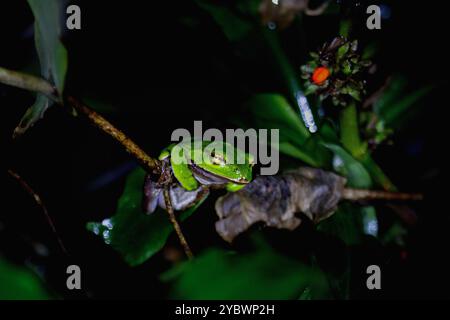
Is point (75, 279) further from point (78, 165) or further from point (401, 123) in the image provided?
point (401, 123)

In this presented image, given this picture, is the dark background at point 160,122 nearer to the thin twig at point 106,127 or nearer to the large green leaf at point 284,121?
the large green leaf at point 284,121

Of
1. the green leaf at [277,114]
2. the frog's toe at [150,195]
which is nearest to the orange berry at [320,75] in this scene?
the green leaf at [277,114]

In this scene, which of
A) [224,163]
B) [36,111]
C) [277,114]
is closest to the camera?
[36,111]

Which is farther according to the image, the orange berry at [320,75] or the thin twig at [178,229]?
the orange berry at [320,75]

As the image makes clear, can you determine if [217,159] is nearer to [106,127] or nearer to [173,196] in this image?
[173,196]

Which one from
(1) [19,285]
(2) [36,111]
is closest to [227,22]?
(2) [36,111]
